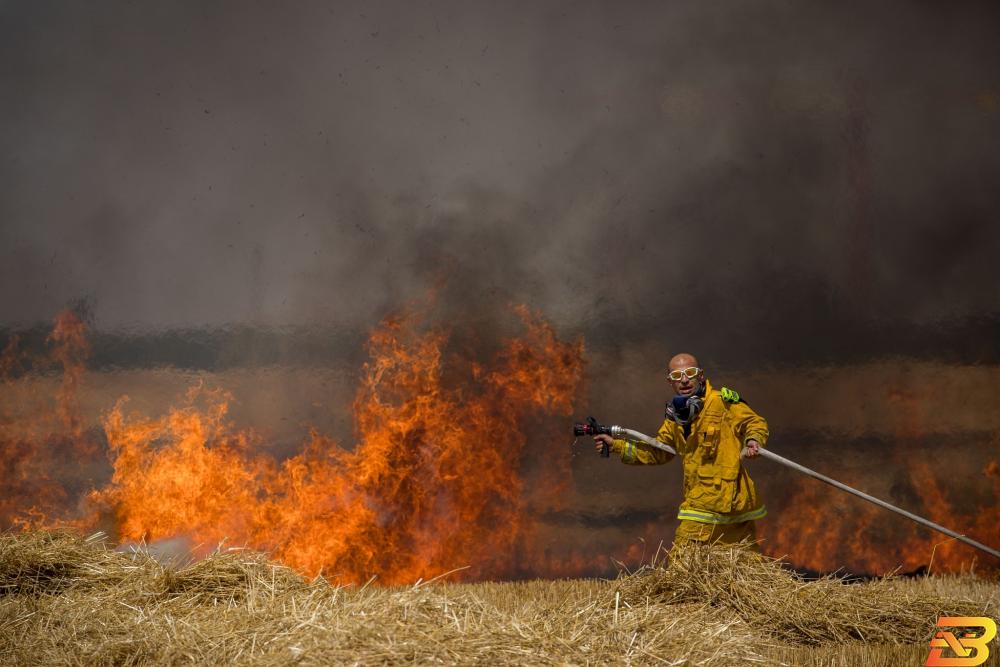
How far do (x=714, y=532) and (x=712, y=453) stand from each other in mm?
636

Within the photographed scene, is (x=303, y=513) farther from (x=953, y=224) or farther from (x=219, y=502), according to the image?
(x=953, y=224)

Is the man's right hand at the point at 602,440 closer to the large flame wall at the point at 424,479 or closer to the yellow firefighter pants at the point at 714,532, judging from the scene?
the yellow firefighter pants at the point at 714,532

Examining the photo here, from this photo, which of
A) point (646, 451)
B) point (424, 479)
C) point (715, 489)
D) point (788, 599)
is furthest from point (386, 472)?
point (788, 599)

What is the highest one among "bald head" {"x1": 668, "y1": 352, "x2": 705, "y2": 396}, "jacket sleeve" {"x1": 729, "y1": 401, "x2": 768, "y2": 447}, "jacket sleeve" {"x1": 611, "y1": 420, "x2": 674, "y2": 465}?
"bald head" {"x1": 668, "y1": 352, "x2": 705, "y2": 396}

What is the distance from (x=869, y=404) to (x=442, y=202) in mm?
5735

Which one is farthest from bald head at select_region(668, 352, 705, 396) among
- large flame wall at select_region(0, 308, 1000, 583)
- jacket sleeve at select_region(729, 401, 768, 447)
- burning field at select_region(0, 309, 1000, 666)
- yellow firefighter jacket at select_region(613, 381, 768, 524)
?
large flame wall at select_region(0, 308, 1000, 583)

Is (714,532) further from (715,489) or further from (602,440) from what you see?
(602,440)

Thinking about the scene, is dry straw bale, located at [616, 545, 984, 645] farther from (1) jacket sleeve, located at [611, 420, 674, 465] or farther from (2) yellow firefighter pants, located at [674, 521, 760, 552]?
(1) jacket sleeve, located at [611, 420, 674, 465]

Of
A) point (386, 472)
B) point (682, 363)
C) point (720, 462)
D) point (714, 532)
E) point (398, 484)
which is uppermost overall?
point (682, 363)

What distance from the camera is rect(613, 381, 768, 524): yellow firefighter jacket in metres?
6.85

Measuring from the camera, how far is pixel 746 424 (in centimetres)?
699

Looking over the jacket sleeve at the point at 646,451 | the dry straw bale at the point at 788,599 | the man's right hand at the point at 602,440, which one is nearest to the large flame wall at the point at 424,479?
the jacket sleeve at the point at 646,451

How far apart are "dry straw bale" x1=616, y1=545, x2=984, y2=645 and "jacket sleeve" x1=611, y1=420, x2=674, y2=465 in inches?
48.8

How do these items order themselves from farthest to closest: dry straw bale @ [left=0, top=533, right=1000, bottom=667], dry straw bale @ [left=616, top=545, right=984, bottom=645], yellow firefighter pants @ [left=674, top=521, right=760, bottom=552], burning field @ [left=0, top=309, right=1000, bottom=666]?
burning field @ [left=0, top=309, right=1000, bottom=666] → yellow firefighter pants @ [left=674, top=521, right=760, bottom=552] → dry straw bale @ [left=616, top=545, right=984, bottom=645] → dry straw bale @ [left=0, top=533, right=1000, bottom=667]
